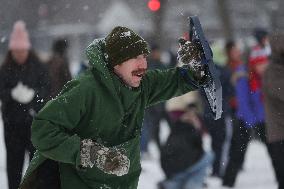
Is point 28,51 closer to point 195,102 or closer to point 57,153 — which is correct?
point 195,102

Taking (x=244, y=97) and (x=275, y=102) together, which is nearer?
(x=275, y=102)

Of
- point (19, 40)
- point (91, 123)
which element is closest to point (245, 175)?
point (19, 40)

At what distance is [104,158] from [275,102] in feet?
7.93

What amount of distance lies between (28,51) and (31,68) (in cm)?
17

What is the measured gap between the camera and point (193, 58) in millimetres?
3818

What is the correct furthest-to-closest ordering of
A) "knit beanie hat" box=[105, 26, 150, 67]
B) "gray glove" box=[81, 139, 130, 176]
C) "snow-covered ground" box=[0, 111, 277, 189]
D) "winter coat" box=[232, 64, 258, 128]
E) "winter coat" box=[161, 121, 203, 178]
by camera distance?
"winter coat" box=[232, 64, 258, 128] < "snow-covered ground" box=[0, 111, 277, 189] < "winter coat" box=[161, 121, 203, 178] < "knit beanie hat" box=[105, 26, 150, 67] < "gray glove" box=[81, 139, 130, 176]

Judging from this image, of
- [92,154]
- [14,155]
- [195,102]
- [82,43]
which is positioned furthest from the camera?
[82,43]

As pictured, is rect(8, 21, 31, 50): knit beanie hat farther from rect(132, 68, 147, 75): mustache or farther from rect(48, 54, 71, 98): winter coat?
rect(132, 68, 147, 75): mustache

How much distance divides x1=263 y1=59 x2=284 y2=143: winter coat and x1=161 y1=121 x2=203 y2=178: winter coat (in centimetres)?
137

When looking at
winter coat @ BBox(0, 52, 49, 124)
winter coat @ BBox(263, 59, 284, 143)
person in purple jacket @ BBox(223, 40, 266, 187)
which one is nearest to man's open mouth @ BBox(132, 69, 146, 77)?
winter coat @ BBox(263, 59, 284, 143)

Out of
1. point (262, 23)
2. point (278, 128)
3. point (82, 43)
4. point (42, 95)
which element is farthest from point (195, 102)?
point (82, 43)

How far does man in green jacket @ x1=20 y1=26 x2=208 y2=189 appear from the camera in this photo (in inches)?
133

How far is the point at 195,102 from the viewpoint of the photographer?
760 cm

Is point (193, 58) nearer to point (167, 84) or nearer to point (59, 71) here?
point (167, 84)
